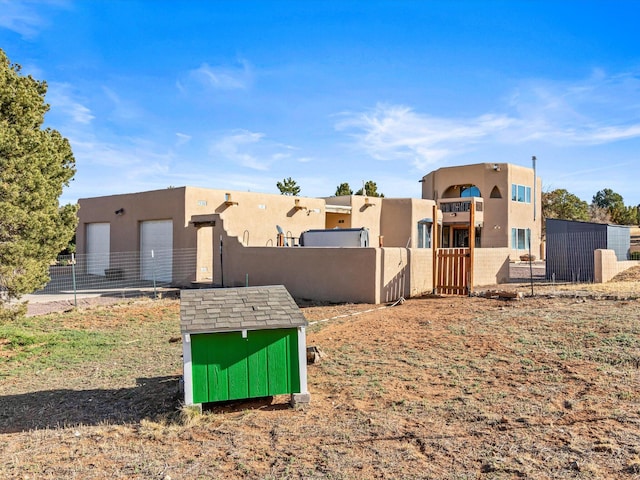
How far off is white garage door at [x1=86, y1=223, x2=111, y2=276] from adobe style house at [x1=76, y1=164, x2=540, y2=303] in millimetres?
56

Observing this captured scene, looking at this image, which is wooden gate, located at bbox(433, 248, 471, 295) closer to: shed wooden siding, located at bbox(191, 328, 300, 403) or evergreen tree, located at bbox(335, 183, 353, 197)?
shed wooden siding, located at bbox(191, 328, 300, 403)


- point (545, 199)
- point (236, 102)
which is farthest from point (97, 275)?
point (545, 199)

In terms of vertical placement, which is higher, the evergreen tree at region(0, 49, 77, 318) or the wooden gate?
the evergreen tree at region(0, 49, 77, 318)

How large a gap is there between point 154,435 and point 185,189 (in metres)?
17.1

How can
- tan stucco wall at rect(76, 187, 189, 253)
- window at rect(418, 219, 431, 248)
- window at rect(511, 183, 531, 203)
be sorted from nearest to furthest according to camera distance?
1. tan stucco wall at rect(76, 187, 189, 253)
2. window at rect(418, 219, 431, 248)
3. window at rect(511, 183, 531, 203)

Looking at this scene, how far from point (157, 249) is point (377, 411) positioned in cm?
1958

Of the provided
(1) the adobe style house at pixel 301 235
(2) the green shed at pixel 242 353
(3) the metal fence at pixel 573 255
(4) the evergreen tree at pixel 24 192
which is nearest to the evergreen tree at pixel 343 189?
(1) the adobe style house at pixel 301 235

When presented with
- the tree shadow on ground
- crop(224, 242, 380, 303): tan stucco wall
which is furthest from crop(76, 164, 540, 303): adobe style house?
the tree shadow on ground

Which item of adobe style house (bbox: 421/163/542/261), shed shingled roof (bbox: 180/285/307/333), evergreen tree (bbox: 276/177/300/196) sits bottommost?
shed shingled roof (bbox: 180/285/307/333)

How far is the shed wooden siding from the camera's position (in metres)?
6.10

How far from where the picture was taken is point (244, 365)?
6.21 meters

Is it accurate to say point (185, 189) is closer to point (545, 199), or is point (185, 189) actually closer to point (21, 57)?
point (21, 57)

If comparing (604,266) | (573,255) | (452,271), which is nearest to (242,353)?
(452,271)

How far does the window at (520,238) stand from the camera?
111 feet
